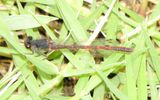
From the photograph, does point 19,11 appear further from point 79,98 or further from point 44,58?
point 79,98

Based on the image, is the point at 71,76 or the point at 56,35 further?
the point at 56,35

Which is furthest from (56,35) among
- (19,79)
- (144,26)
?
(144,26)

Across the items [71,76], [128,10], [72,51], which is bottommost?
[71,76]

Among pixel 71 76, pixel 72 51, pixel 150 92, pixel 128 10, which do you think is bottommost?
pixel 150 92

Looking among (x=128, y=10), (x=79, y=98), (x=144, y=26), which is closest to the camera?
(x=79, y=98)

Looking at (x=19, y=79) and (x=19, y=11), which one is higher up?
(x=19, y=11)

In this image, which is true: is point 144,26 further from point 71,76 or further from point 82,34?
point 71,76

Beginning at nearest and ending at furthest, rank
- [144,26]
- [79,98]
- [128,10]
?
[79,98]
[144,26]
[128,10]

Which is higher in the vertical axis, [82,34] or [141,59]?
[82,34]

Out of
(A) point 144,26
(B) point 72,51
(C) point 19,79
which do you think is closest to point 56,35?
(B) point 72,51
